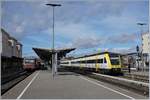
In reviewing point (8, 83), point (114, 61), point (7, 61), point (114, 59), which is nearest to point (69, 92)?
point (8, 83)

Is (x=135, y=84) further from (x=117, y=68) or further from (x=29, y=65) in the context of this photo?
(x=29, y=65)

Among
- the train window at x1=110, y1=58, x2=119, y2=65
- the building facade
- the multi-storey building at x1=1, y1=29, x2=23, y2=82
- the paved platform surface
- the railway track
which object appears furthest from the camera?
the building facade

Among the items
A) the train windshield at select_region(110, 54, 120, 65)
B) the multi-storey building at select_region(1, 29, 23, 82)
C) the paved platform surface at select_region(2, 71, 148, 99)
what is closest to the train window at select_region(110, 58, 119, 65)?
the train windshield at select_region(110, 54, 120, 65)

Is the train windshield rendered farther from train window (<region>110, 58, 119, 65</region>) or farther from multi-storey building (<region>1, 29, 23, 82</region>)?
multi-storey building (<region>1, 29, 23, 82</region>)

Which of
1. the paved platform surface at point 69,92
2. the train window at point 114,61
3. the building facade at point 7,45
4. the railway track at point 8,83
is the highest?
the building facade at point 7,45

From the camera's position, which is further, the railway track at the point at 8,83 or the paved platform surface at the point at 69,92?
the railway track at the point at 8,83

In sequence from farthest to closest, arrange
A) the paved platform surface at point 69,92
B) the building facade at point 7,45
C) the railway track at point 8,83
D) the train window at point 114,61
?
the building facade at point 7,45 < the train window at point 114,61 < the railway track at point 8,83 < the paved platform surface at point 69,92

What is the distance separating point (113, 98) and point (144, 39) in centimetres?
5511

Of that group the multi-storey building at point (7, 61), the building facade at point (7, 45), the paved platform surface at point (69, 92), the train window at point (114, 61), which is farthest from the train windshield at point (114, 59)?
the building facade at point (7, 45)

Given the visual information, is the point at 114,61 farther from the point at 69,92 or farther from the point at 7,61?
the point at 69,92

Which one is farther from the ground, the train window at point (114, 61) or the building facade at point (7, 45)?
the building facade at point (7, 45)

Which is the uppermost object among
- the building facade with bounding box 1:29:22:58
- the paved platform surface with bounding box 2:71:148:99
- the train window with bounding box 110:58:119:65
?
the building facade with bounding box 1:29:22:58

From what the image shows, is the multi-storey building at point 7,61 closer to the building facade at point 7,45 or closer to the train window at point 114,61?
the building facade at point 7,45

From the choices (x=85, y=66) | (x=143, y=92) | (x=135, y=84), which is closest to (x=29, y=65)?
(x=85, y=66)
